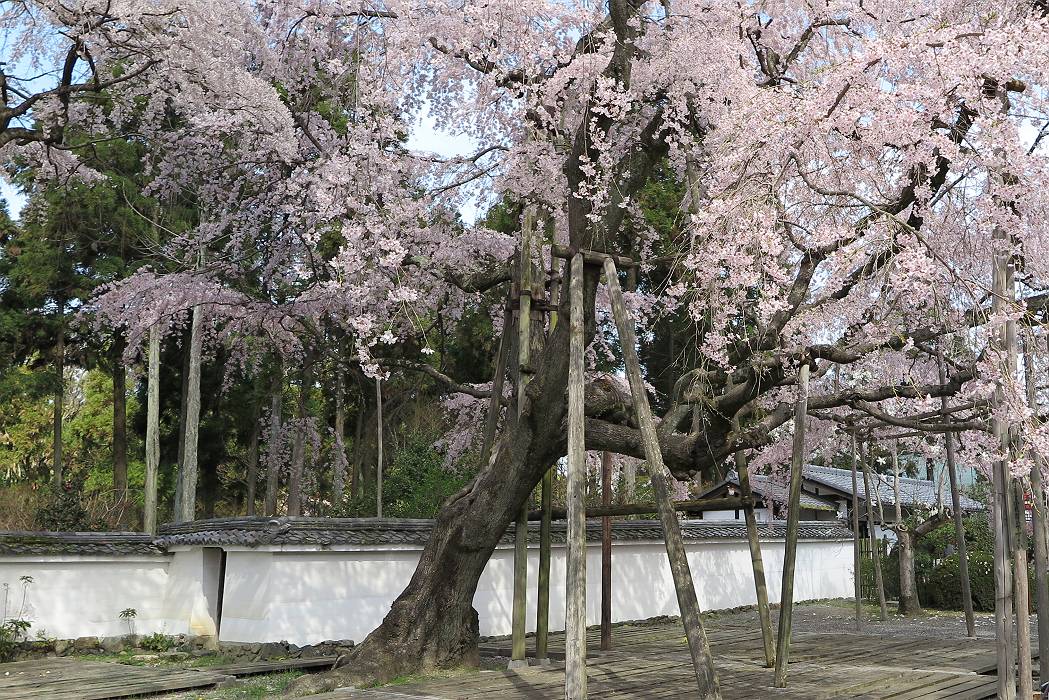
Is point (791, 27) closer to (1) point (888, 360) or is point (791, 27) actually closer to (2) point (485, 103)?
(2) point (485, 103)

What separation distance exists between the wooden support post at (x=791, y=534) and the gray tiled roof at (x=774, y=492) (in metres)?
7.40

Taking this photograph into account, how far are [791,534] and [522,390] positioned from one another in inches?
107

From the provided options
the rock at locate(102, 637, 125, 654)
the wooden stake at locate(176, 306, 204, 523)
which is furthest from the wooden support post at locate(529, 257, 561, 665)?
the wooden stake at locate(176, 306, 204, 523)

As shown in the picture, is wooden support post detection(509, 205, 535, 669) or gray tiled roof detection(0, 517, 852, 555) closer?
wooden support post detection(509, 205, 535, 669)

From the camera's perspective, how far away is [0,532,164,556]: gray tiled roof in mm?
11016

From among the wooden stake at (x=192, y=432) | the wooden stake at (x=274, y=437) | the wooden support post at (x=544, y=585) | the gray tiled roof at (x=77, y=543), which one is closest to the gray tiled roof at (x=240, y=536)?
the gray tiled roof at (x=77, y=543)

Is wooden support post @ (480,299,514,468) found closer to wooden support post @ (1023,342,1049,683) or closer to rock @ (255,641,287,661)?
rock @ (255,641,287,661)

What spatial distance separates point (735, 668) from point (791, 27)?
665 cm

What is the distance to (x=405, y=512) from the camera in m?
15.6

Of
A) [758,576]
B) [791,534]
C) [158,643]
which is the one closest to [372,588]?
[158,643]

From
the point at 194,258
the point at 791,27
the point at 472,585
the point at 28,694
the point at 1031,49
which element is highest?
the point at 791,27

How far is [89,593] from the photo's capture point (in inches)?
459

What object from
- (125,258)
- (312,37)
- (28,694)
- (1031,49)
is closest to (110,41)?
(312,37)

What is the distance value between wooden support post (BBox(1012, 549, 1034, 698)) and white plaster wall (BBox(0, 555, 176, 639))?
9.88m
